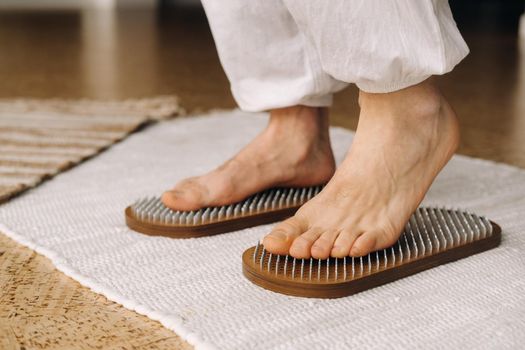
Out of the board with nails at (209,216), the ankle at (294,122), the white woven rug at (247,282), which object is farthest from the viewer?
the ankle at (294,122)

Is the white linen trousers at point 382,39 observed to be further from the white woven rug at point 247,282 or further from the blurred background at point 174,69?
the blurred background at point 174,69

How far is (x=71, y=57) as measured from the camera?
8.84 feet

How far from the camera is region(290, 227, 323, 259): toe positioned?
2.22 ft

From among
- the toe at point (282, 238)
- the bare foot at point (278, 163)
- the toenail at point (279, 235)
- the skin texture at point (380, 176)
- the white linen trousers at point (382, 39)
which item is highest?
the white linen trousers at point (382, 39)

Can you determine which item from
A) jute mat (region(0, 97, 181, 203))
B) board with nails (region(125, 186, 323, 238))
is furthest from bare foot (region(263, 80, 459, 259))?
jute mat (region(0, 97, 181, 203))

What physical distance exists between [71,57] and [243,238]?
2054 mm

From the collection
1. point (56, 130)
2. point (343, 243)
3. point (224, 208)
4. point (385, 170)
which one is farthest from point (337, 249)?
point (56, 130)

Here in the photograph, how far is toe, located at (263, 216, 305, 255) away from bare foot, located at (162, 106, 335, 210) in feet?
0.55

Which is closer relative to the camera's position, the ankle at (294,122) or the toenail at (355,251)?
the toenail at (355,251)

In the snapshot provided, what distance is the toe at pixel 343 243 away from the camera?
0.68m

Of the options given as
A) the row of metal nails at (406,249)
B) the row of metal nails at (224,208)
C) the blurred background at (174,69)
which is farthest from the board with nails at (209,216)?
the blurred background at (174,69)

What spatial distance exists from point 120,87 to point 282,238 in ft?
4.52

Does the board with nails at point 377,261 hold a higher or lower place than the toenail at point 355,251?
lower

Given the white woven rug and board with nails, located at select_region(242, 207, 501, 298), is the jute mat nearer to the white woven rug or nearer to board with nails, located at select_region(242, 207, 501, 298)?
the white woven rug
